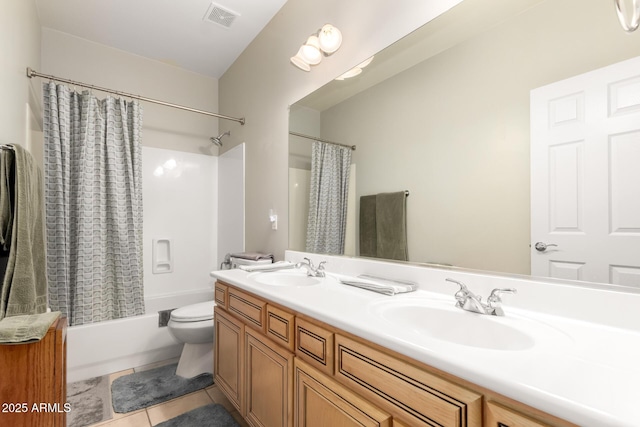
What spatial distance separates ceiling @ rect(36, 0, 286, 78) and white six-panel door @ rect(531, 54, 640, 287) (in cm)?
197

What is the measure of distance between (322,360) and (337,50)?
62.6 inches

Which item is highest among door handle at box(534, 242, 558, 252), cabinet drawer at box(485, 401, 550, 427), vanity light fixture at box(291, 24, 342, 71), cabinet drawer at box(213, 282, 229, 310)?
vanity light fixture at box(291, 24, 342, 71)

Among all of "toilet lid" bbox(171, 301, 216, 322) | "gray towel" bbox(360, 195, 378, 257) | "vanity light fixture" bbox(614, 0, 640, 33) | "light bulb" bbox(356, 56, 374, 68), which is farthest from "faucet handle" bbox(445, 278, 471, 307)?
"toilet lid" bbox(171, 301, 216, 322)

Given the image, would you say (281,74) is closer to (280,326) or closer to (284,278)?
(284,278)

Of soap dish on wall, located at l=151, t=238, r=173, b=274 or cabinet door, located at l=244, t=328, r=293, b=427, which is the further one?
soap dish on wall, located at l=151, t=238, r=173, b=274

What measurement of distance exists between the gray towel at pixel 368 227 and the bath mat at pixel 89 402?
1678 millimetres

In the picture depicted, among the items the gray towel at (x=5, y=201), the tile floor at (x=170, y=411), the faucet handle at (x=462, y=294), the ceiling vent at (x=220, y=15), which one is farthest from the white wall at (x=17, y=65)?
the faucet handle at (x=462, y=294)

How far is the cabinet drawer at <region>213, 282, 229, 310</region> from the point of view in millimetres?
1643

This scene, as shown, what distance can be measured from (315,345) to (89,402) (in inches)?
Result: 67.6

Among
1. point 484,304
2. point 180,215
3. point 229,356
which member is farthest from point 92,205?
point 484,304

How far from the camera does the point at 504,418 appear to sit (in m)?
0.53

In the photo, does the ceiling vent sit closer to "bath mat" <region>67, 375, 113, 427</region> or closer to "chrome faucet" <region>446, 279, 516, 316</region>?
"chrome faucet" <region>446, 279, 516, 316</region>

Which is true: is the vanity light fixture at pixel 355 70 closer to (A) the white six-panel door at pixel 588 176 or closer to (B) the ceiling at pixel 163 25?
(A) the white six-panel door at pixel 588 176

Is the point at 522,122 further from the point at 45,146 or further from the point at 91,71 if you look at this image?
the point at 91,71
